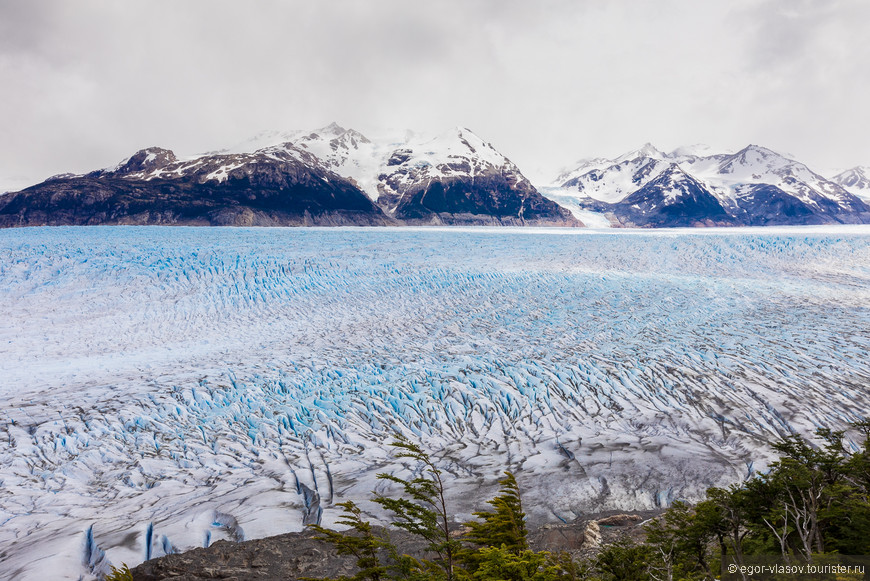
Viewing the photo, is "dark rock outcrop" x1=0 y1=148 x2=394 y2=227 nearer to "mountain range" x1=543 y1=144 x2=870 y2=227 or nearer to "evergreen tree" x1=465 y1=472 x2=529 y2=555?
"mountain range" x1=543 y1=144 x2=870 y2=227

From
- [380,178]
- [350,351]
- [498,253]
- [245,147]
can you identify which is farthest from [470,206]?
[350,351]

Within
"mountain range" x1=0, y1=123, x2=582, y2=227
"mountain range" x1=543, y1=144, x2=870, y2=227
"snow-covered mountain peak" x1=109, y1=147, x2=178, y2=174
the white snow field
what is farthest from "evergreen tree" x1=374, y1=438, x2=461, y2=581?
"mountain range" x1=543, y1=144, x2=870, y2=227

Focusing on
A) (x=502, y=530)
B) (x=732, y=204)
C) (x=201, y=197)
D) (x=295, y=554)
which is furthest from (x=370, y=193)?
(x=502, y=530)

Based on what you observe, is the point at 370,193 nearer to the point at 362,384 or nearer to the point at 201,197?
the point at 201,197

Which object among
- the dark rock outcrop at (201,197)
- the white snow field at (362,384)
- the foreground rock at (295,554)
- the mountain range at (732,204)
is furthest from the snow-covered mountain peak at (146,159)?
the foreground rock at (295,554)

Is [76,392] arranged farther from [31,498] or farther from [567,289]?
[567,289]

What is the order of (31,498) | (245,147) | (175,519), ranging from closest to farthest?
(175,519), (31,498), (245,147)
